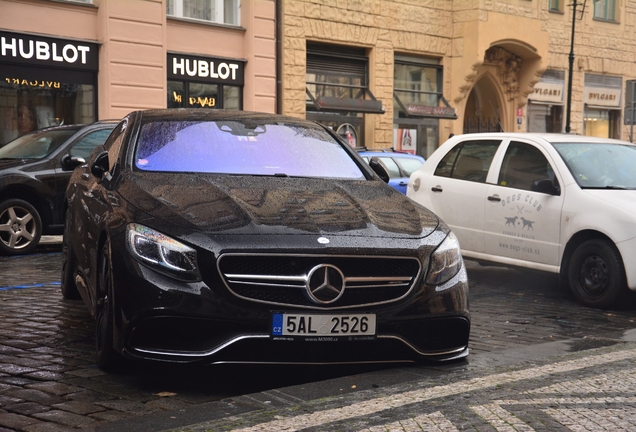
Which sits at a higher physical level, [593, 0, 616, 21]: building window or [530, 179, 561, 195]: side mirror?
[593, 0, 616, 21]: building window

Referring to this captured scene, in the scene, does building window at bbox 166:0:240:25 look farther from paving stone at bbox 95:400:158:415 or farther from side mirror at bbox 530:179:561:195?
paving stone at bbox 95:400:158:415

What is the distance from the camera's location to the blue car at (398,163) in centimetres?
1697

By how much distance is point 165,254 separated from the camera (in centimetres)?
505

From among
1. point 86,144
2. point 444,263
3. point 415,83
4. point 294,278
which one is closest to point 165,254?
point 294,278

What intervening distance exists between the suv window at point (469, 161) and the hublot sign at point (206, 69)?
491 inches

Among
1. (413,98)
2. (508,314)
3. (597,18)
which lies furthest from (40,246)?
(597,18)

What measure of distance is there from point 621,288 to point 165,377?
15.6 ft

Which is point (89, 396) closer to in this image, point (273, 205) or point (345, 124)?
point (273, 205)

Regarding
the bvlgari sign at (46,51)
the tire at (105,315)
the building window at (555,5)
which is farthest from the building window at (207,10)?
the tire at (105,315)

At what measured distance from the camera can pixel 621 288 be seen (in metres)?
8.84

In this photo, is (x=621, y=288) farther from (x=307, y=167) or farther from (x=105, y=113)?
(x=105, y=113)

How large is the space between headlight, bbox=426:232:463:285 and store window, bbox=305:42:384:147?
64.8ft

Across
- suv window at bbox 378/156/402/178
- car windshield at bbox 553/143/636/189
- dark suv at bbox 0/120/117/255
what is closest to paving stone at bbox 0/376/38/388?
car windshield at bbox 553/143/636/189

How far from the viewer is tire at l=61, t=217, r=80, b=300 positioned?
305 inches
